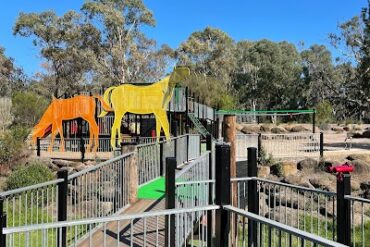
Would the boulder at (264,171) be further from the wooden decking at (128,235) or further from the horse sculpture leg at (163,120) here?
the wooden decking at (128,235)

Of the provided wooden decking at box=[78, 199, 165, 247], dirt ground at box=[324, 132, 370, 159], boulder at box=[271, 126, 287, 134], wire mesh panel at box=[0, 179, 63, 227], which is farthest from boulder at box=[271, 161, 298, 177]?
boulder at box=[271, 126, 287, 134]

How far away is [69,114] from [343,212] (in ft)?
70.8

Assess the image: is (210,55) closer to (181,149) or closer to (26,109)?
(26,109)

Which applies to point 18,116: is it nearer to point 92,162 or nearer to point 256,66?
point 92,162

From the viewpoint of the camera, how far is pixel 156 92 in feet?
77.7

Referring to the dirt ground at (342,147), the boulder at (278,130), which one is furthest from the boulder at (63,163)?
the boulder at (278,130)

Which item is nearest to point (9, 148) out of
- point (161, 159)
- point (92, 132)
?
point (92, 132)

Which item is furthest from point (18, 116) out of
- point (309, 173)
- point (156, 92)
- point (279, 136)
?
point (309, 173)

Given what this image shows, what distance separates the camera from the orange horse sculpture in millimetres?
25078

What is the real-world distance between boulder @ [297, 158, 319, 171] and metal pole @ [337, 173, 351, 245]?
1481 cm

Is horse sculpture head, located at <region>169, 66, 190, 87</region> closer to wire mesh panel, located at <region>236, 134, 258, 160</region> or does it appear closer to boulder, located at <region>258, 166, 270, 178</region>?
wire mesh panel, located at <region>236, 134, 258, 160</region>

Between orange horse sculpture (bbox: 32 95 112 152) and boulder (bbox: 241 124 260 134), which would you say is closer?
orange horse sculpture (bbox: 32 95 112 152)

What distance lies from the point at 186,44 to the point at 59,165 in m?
42.6

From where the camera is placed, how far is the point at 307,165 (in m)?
20.1
